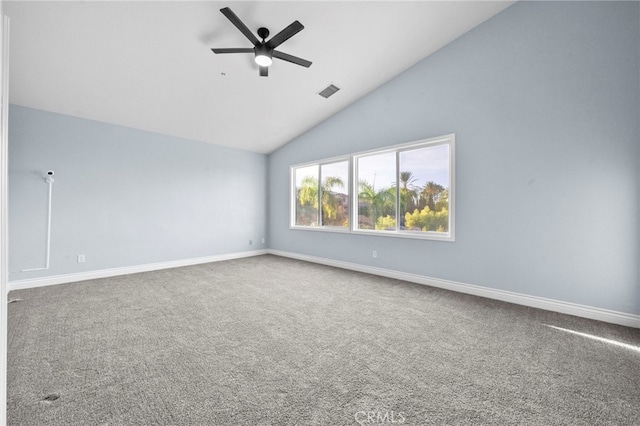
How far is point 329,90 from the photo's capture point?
443 centimetres

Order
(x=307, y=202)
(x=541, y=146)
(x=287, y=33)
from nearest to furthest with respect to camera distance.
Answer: (x=287, y=33)
(x=541, y=146)
(x=307, y=202)

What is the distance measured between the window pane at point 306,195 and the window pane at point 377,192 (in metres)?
1.18

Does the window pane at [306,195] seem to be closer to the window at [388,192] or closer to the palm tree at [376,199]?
the window at [388,192]

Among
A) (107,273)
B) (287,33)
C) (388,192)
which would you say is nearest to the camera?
(287,33)

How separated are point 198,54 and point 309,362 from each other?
3599mm

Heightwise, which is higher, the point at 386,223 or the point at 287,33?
the point at 287,33

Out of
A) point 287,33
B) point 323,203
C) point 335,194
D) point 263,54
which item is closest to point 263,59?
point 263,54

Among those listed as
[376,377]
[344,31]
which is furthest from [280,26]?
[376,377]

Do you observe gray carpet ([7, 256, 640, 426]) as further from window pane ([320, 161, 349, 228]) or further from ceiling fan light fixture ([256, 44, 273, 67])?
ceiling fan light fixture ([256, 44, 273, 67])

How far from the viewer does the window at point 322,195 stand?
17.4 ft

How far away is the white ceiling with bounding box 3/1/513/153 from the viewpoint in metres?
2.73

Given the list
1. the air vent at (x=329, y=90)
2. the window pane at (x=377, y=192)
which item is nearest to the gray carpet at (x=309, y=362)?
the window pane at (x=377, y=192)

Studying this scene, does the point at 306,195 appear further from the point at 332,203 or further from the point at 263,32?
the point at 263,32

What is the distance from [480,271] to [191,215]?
5108 mm
